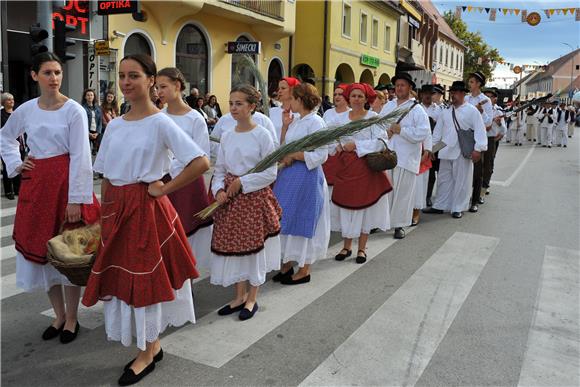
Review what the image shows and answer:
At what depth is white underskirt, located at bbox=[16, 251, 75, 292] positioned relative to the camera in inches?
149

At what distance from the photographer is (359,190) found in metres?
6.05

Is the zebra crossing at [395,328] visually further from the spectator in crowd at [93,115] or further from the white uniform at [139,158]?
the spectator in crowd at [93,115]

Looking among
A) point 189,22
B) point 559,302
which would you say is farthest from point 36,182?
point 189,22

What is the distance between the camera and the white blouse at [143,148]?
10.3 feet

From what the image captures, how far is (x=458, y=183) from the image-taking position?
8.85 meters

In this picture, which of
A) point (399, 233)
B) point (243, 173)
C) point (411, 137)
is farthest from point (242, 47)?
point (243, 173)

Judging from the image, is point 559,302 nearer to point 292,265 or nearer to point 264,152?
point 292,265

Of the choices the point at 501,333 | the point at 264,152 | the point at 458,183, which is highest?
the point at 264,152

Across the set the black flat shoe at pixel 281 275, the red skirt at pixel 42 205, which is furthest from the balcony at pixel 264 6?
the red skirt at pixel 42 205

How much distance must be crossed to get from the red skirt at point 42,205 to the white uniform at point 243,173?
107cm

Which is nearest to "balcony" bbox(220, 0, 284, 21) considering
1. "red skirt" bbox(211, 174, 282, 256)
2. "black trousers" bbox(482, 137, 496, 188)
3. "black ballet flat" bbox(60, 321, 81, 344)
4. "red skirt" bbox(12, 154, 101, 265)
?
"black trousers" bbox(482, 137, 496, 188)

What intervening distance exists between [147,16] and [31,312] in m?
14.0

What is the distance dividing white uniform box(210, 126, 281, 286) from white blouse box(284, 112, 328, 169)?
27.1 inches

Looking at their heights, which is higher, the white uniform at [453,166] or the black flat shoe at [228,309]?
the white uniform at [453,166]
